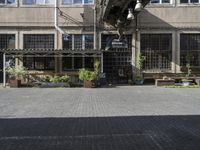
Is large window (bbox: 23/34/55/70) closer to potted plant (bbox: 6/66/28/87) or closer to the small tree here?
potted plant (bbox: 6/66/28/87)

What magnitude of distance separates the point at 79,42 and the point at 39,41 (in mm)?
2901

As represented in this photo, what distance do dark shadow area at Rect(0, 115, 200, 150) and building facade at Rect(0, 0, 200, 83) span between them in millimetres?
15761

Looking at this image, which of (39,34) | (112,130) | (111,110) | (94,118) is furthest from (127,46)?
(112,130)

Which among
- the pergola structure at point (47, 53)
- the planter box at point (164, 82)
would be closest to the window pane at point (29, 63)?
the pergola structure at point (47, 53)

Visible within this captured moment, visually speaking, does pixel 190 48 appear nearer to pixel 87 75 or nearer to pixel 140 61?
pixel 140 61

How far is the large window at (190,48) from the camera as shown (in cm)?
2621

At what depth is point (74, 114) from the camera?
11.0 meters

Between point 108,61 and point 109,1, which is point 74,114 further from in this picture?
point 108,61

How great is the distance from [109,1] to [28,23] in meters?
11.0

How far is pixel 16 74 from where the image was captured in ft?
76.8

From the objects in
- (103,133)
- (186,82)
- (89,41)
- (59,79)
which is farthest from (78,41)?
(103,133)

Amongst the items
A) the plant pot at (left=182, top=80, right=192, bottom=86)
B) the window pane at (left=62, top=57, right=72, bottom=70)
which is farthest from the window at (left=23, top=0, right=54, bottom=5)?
the plant pot at (left=182, top=80, right=192, bottom=86)

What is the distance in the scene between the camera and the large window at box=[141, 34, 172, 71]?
26.2 metres

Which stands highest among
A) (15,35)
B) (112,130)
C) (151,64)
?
(15,35)
